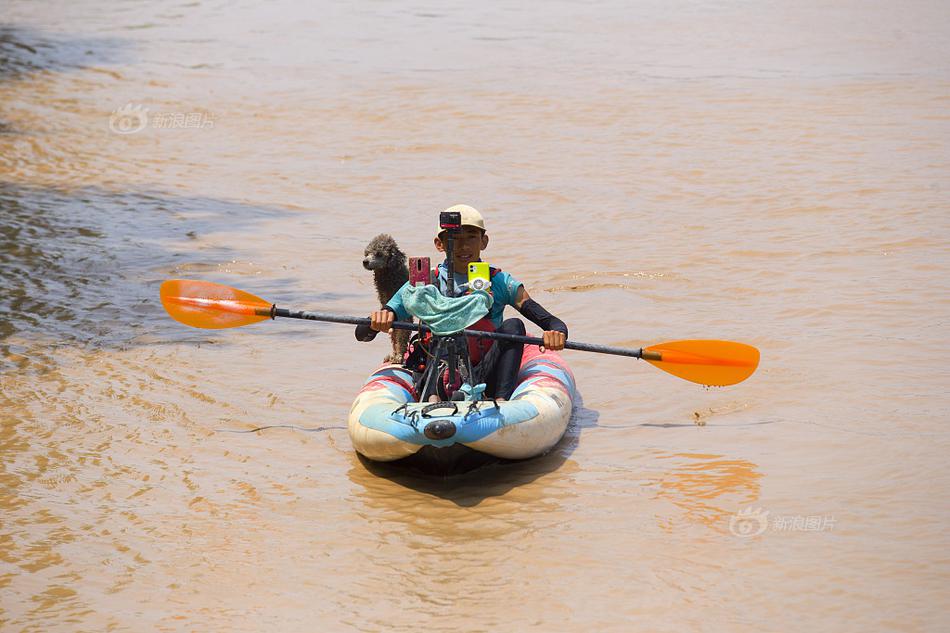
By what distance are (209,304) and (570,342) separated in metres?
2.33

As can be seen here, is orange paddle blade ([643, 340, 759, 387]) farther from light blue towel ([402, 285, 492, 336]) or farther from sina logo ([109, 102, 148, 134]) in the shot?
sina logo ([109, 102, 148, 134])

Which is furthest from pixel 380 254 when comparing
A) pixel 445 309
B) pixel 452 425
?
pixel 452 425

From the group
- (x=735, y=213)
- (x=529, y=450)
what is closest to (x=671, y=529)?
(x=529, y=450)

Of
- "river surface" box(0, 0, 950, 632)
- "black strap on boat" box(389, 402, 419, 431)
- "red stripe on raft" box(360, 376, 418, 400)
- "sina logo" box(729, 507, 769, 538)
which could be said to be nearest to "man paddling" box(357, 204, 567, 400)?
"red stripe on raft" box(360, 376, 418, 400)

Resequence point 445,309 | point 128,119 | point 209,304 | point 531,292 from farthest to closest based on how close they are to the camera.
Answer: point 128,119 < point 531,292 < point 209,304 < point 445,309

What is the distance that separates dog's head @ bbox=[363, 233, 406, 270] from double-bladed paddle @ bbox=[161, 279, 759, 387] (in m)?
0.61

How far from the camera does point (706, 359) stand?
7.05 metres

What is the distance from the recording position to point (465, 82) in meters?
16.9

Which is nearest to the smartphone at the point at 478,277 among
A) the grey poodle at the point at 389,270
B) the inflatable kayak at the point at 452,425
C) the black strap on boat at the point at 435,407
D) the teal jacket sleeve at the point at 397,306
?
the teal jacket sleeve at the point at 397,306

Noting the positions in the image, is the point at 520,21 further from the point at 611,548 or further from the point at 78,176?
the point at 611,548

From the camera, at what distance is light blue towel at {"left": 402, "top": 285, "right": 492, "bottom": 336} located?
640 cm

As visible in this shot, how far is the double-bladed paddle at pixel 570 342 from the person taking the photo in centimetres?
686

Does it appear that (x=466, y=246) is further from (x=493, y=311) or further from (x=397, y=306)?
(x=397, y=306)

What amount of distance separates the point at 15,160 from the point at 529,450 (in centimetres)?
1001
